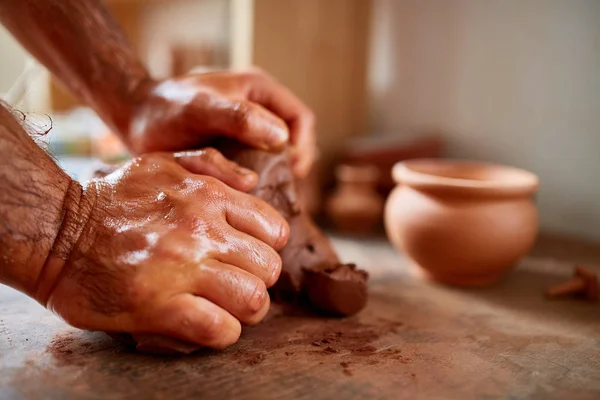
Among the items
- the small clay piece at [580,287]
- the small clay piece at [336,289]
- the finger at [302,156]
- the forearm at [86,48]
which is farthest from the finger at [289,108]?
the small clay piece at [580,287]

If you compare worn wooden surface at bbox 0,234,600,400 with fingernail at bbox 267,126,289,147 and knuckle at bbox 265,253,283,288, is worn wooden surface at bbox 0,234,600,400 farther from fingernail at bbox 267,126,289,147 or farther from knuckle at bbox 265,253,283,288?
fingernail at bbox 267,126,289,147

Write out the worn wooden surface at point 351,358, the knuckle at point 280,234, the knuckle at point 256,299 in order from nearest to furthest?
the worn wooden surface at point 351,358 → the knuckle at point 256,299 → the knuckle at point 280,234

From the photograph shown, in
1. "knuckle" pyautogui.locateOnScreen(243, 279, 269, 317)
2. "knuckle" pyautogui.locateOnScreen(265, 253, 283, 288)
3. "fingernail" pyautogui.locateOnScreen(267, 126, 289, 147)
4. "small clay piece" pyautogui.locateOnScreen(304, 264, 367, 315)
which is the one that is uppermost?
"fingernail" pyautogui.locateOnScreen(267, 126, 289, 147)

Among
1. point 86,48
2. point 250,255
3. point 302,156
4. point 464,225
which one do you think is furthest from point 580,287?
point 86,48

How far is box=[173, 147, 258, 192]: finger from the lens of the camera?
1.08 meters

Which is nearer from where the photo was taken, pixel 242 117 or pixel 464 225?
pixel 242 117

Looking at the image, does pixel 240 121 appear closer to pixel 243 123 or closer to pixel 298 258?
pixel 243 123

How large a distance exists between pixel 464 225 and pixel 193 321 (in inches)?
31.1

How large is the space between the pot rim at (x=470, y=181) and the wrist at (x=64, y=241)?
2.78ft

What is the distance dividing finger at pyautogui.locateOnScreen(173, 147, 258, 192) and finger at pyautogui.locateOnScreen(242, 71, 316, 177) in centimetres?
31

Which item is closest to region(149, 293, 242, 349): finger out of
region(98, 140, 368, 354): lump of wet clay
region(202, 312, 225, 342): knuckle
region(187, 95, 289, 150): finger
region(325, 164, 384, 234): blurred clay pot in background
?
region(202, 312, 225, 342): knuckle

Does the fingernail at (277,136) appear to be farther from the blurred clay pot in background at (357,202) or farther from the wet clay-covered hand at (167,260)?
Result: the blurred clay pot in background at (357,202)

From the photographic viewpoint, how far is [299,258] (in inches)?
46.3

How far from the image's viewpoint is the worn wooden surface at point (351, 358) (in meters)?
0.82
